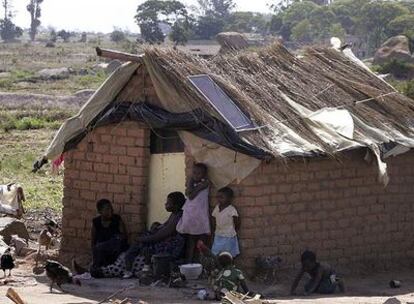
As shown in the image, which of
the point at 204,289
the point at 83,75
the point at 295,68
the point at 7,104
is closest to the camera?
the point at 204,289

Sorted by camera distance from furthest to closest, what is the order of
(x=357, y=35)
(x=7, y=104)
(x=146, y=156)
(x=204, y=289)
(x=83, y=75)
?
1. (x=357, y=35)
2. (x=83, y=75)
3. (x=7, y=104)
4. (x=146, y=156)
5. (x=204, y=289)

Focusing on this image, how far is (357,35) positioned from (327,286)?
63665mm

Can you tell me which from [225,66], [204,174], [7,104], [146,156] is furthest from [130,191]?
[7,104]

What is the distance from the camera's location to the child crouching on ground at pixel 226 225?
10664mm

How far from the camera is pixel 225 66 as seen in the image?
1215 centimetres

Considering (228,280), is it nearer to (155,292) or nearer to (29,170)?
(155,292)

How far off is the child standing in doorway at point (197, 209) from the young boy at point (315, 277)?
3.61 feet

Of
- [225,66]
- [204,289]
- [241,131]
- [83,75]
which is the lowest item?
[204,289]

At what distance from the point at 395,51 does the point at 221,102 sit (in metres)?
35.0

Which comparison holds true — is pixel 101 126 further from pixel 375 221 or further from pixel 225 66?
pixel 375 221

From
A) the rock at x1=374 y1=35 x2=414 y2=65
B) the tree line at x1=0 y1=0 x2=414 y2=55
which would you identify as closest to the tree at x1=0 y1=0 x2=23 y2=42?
the tree line at x1=0 y1=0 x2=414 y2=55

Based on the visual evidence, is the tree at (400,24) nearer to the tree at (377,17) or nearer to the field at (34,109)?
the tree at (377,17)

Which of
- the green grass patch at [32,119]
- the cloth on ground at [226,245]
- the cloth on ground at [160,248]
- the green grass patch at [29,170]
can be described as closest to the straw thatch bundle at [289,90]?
the cloth on ground at [226,245]

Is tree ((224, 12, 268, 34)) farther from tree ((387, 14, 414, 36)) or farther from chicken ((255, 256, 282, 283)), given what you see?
chicken ((255, 256, 282, 283))
